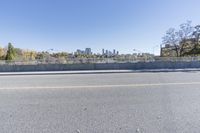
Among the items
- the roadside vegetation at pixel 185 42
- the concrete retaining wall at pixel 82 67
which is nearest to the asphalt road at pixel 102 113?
the concrete retaining wall at pixel 82 67

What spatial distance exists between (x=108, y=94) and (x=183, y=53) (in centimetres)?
5514

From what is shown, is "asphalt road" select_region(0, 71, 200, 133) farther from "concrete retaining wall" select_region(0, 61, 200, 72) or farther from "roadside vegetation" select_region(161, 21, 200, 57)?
"roadside vegetation" select_region(161, 21, 200, 57)

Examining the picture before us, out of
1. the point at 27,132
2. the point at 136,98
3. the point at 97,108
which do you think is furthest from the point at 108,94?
the point at 27,132

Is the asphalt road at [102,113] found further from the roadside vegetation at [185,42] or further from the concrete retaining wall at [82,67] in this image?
the roadside vegetation at [185,42]

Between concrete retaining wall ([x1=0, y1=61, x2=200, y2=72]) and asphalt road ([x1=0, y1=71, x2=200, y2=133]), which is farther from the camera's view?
concrete retaining wall ([x1=0, y1=61, x2=200, y2=72])

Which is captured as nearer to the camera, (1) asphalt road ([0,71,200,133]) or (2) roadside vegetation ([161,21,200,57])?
(1) asphalt road ([0,71,200,133])

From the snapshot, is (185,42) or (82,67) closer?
(82,67)

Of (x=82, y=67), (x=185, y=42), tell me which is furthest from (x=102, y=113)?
(x=185, y=42)

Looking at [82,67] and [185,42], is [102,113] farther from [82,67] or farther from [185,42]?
[185,42]

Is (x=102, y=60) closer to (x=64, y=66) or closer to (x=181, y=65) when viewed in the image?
(x=64, y=66)

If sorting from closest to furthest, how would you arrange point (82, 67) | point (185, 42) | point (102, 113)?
point (102, 113) < point (82, 67) < point (185, 42)

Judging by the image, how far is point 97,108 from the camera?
563cm

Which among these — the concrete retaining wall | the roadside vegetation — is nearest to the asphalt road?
the concrete retaining wall

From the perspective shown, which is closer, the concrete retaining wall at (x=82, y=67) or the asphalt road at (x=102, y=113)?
the asphalt road at (x=102, y=113)
